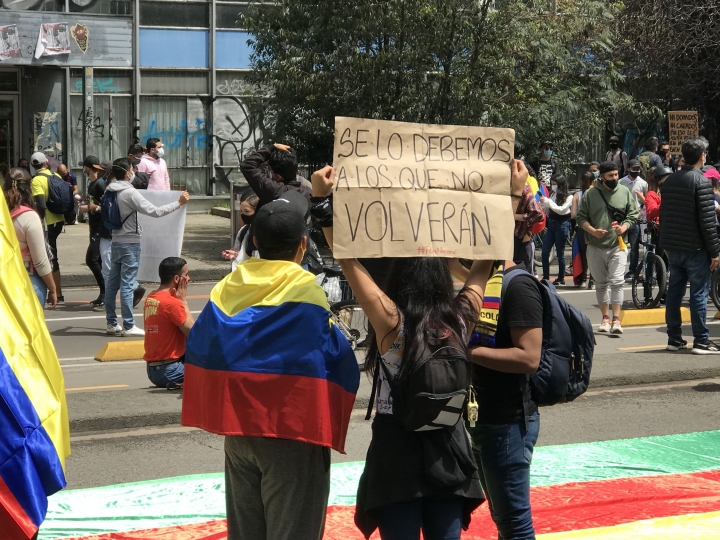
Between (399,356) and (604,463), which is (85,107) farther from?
(399,356)

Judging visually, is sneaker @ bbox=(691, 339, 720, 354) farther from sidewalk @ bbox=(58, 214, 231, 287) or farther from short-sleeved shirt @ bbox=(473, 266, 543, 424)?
sidewalk @ bbox=(58, 214, 231, 287)

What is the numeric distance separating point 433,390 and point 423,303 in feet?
1.00

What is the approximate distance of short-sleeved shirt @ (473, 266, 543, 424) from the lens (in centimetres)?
391

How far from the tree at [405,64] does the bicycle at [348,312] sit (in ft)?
22.4

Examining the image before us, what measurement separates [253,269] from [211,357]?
352 mm

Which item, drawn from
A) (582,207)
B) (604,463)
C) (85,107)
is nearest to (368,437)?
(604,463)

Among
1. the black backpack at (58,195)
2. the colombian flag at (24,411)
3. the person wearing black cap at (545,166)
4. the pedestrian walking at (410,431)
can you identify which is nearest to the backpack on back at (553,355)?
the pedestrian walking at (410,431)

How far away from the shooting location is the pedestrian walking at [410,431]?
3377 mm

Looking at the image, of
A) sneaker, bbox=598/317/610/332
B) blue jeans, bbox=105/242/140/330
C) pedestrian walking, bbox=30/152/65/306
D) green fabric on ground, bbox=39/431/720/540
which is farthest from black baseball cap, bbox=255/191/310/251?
pedestrian walking, bbox=30/152/65/306

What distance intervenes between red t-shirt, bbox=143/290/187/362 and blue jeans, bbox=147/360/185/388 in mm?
127

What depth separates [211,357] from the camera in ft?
11.8

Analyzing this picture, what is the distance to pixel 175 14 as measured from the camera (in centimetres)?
2452

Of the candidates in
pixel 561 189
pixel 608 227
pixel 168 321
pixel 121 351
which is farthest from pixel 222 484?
→ pixel 561 189

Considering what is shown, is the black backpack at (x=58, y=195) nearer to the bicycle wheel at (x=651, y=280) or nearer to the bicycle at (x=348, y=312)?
the bicycle at (x=348, y=312)
